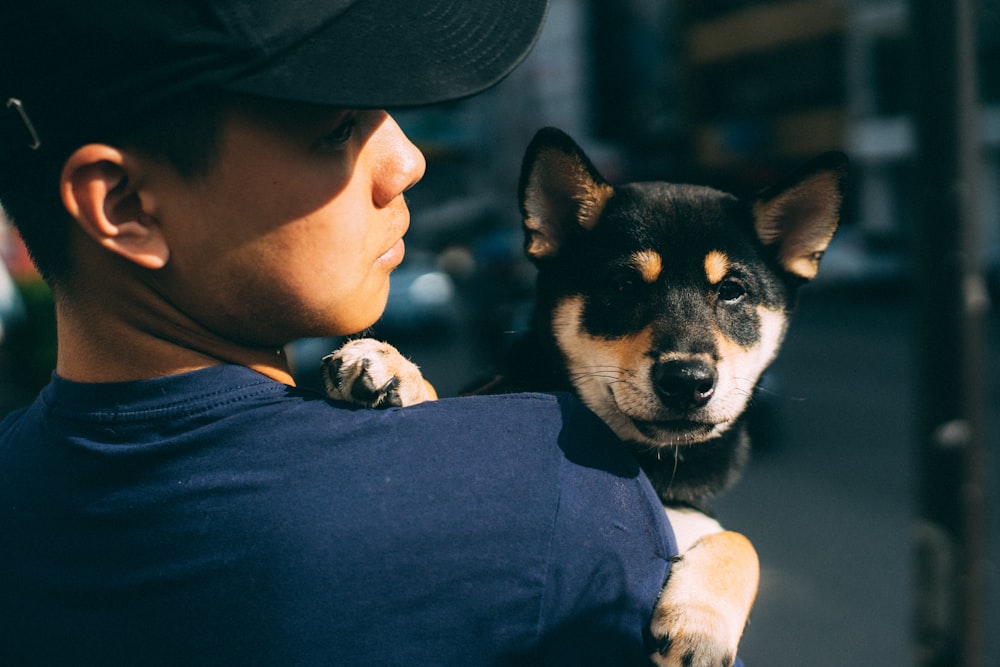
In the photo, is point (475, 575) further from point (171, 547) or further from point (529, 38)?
point (529, 38)

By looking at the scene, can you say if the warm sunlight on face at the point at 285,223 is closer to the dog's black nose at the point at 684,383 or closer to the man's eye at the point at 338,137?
the man's eye at the point at 338,137

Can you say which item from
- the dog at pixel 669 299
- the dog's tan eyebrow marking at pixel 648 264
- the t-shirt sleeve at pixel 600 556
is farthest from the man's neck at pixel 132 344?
the dog's tan eyebrow marking at pixel 648 264

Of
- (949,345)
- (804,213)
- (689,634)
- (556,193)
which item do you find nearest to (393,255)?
(689,634)

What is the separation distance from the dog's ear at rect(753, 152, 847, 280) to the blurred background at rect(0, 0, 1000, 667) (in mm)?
380

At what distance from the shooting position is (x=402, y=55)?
1.11 m

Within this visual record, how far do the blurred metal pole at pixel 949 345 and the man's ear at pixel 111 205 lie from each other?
7.44 ft

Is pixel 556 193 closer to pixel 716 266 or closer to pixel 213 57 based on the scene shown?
pixel 716 266

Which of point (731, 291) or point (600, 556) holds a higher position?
point (600, 556)

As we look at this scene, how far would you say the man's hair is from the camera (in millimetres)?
1094

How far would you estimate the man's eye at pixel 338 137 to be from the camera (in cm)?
120

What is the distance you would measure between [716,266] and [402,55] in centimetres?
134

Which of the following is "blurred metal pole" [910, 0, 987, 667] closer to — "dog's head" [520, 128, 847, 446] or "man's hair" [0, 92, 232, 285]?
"dog's head" [520, 128, 847, 446]

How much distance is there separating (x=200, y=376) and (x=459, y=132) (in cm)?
3279

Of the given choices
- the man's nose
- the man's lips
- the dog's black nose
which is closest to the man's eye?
the man's nose
